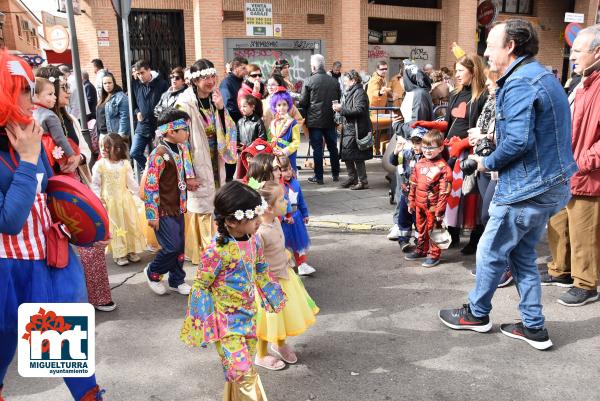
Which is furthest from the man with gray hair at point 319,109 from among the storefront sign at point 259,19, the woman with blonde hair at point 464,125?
the storefront sign at point 259,19

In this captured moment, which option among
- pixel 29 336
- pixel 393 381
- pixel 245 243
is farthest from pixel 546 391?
pixel 29 336

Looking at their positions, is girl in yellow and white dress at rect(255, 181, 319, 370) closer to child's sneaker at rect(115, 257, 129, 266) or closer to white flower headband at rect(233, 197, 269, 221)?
white flower headband at rect(233, 197, 269, 221)

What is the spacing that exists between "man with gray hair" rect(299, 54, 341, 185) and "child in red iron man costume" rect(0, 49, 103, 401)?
6.93 m

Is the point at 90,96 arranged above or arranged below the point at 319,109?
above

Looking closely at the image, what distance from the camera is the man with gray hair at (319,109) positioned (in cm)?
912

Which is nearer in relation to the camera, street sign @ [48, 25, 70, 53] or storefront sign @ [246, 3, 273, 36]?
storefront sign @ [246, 3, 273, 36]

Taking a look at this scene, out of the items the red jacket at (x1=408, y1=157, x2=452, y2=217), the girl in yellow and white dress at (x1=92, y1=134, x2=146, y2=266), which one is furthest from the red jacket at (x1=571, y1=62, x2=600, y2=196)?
the girl in yellow and white dress at (x1=92, y1=134, x2=146, y2=266)

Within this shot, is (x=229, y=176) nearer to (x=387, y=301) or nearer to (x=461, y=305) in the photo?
(x=387, y=301)

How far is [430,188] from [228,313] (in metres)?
3.01

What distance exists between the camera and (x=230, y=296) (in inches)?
110

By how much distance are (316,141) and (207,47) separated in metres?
7.99

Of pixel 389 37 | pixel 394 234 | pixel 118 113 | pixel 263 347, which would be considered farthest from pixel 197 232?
pixel 389 37

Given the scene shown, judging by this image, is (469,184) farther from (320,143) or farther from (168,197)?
(320,143)

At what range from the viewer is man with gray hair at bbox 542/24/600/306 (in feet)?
13.5
